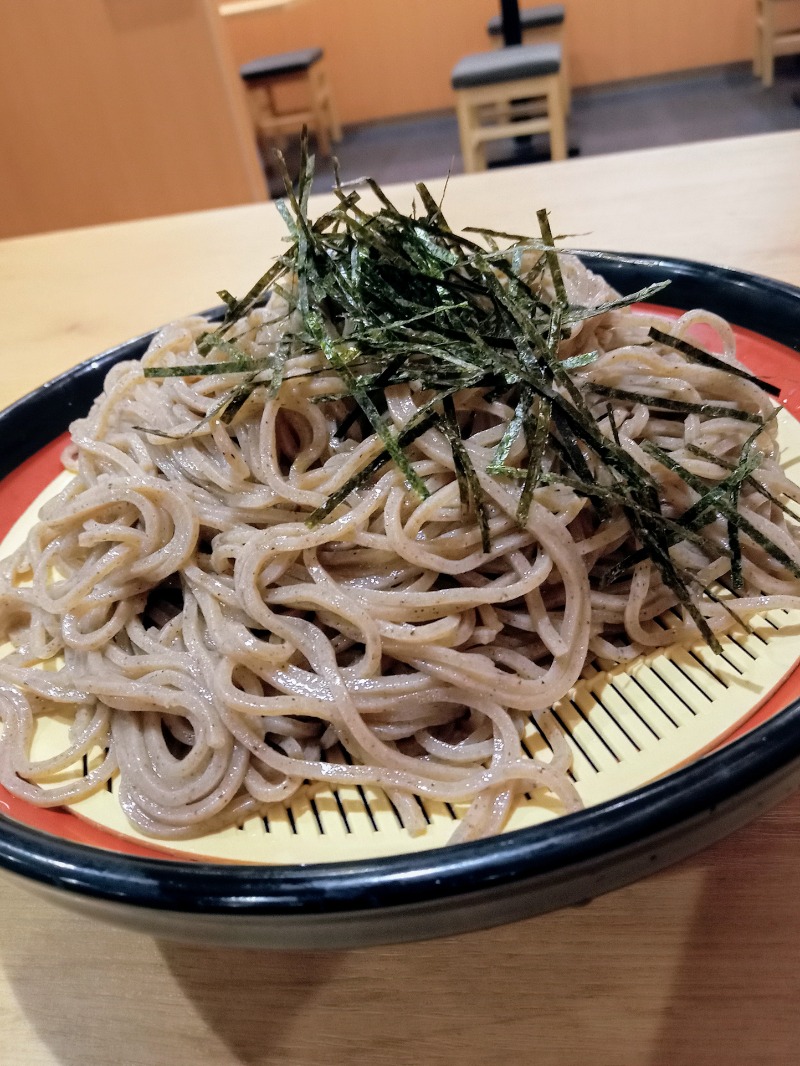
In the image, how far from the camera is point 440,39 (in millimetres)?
8047

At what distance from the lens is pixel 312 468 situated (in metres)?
1.17

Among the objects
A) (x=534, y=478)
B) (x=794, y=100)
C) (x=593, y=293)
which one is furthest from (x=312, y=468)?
(x=794, y=100)

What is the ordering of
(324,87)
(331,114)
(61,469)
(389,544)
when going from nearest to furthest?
(389,544)
(61,469)
(324,87)
(331,114)

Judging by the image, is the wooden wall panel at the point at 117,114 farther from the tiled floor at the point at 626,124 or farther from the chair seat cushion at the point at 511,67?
the chair seat cushion at the point at 511,67

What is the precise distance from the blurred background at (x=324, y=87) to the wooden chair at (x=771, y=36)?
2cm

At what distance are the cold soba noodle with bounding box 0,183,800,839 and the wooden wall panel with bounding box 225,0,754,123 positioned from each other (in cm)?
733

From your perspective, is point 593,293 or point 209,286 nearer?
point 593,293

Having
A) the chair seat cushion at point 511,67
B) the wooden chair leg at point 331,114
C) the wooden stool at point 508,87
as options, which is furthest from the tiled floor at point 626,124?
the chair seat cushion at point 511,67

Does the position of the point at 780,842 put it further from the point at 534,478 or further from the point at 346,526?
the point at 346,526

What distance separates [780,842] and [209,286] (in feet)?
6.36

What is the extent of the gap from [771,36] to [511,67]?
116 inches

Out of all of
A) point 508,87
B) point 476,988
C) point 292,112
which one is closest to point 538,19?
point 508,87

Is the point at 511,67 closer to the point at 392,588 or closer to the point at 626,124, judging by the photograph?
the point at 626,124

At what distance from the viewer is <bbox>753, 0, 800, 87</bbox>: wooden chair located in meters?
6.54
